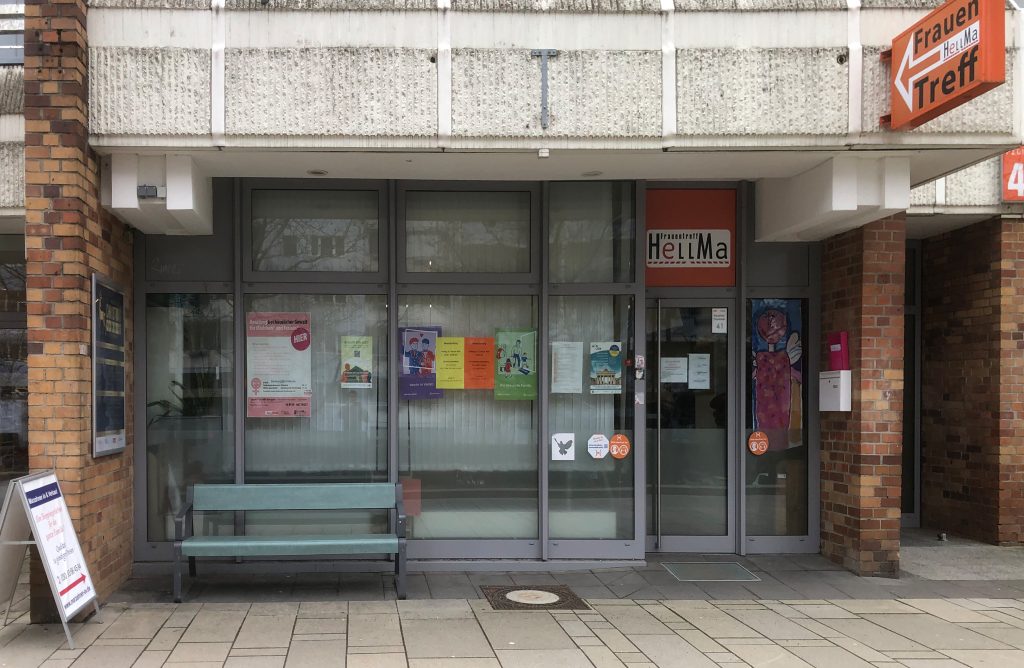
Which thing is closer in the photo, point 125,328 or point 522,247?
point 125,328

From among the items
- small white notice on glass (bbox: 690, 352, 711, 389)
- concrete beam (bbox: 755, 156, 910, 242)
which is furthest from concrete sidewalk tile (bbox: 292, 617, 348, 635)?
concrete beam (bbox: 755, 156, 910, 242)

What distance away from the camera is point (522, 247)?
283 inches

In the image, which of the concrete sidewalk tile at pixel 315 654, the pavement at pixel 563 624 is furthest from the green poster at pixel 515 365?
the concrete sidewalk tile at pixel 315 654

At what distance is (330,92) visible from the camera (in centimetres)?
570

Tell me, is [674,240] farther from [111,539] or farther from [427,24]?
[111,539]

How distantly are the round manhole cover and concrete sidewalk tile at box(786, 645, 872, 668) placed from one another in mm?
1790

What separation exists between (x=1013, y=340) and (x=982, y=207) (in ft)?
4.47

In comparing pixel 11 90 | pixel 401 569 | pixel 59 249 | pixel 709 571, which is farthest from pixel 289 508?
pixel 11 90

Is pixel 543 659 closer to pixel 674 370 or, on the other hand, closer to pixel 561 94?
pixel 674 370

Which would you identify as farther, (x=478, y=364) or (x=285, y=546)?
(x=478, y=364)

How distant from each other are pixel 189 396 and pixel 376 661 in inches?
130

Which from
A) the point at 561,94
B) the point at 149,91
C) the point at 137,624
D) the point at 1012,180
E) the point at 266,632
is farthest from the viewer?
the point at 1012,180

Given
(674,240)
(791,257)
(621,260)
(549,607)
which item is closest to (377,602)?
(549,607)

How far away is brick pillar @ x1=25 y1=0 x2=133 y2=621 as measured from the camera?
5.43 m
